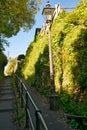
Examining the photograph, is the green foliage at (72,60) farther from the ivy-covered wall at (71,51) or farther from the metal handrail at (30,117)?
the metal handrail at (30,117)

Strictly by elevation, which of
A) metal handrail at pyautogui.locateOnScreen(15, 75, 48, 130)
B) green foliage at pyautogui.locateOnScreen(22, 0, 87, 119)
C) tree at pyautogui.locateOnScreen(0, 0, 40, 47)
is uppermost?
tree at pyautogui.locateOnScreen(0, 0, 40, 47)

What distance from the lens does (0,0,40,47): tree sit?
18.1 metres

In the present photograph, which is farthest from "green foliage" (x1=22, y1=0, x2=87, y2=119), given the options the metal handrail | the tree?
the tree

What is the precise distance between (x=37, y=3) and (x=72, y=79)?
1798cm

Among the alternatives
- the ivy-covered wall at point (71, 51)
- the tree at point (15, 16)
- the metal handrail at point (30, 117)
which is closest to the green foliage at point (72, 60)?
the ivy-covered wall at point (71, 51)

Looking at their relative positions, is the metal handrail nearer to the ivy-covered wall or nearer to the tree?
the ivy-covered wall

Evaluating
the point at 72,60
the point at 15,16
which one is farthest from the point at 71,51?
the point at 15,16

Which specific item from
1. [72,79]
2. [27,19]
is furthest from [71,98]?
[27,19]

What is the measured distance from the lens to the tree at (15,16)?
59.5ft

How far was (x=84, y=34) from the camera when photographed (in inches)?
497

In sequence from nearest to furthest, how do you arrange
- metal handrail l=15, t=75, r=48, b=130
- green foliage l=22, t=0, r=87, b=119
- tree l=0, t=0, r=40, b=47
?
1. metal handrail l=15, t=75, r=48, b=130
2. green foliage l=22, t=0, r=87, b=119
3. tree l=0, t=0, r=40, b=47

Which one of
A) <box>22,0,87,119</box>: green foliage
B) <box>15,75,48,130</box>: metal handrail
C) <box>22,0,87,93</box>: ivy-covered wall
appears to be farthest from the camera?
<box>22,0,87,93</box>: ivy-covered wall

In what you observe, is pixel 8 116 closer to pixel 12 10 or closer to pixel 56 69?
pixel 56 69

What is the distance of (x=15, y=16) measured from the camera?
73.3ft
